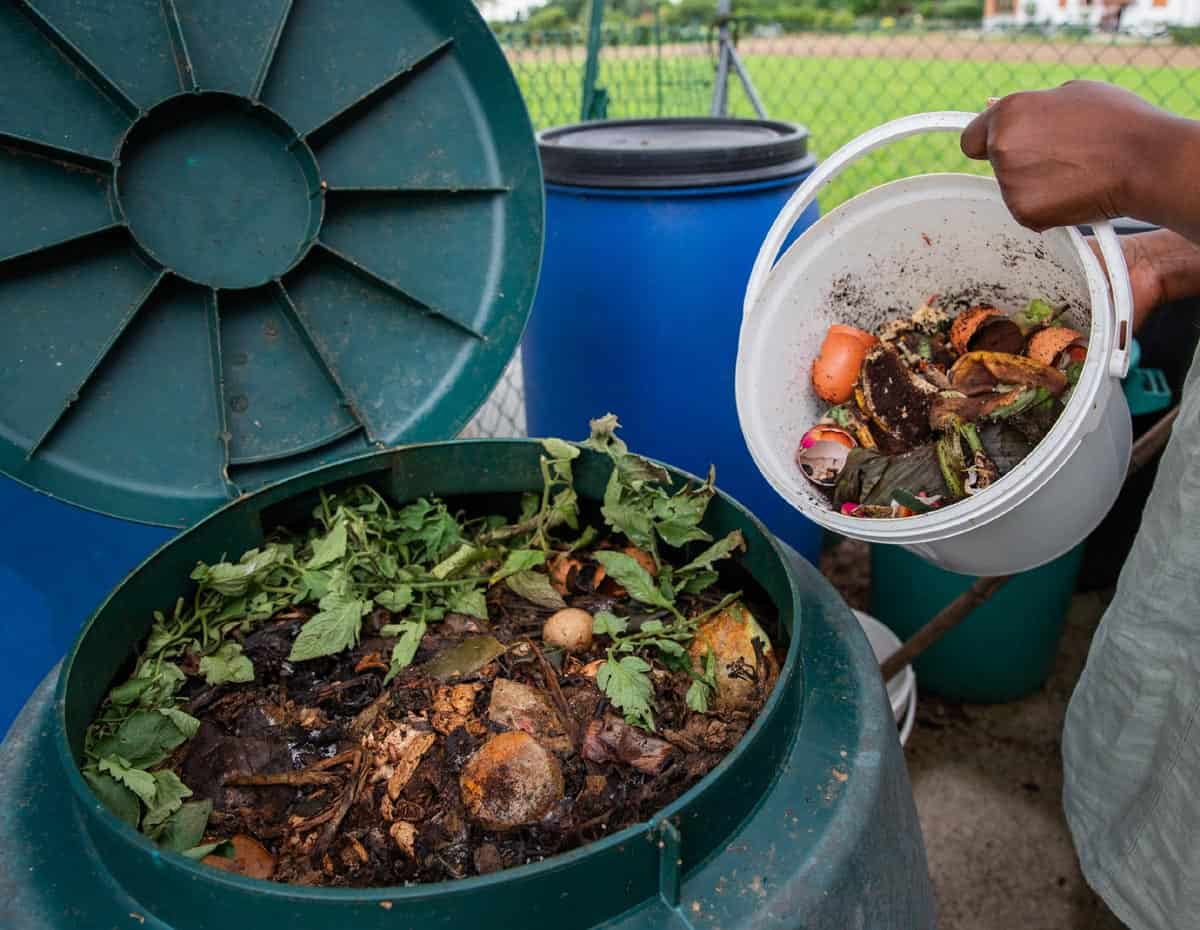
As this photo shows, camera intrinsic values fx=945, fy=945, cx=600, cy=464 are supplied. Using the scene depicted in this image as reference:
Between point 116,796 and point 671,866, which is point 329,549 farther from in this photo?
point 671,866

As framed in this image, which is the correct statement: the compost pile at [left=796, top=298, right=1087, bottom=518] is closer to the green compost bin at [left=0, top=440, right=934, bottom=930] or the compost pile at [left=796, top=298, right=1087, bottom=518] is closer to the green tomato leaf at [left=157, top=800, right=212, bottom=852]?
the green compost bin at [left=0, top=440, right=934, bottom=930]

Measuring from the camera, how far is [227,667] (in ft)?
3.87

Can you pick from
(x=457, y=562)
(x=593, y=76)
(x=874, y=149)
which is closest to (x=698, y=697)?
(x=457, y=562)

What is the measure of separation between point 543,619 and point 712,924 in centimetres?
56

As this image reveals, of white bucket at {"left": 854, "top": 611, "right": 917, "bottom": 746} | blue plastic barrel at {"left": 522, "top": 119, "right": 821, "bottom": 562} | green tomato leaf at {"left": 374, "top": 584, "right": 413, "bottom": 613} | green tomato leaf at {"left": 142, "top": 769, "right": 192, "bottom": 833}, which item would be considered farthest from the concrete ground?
green tomato leaf at {"left": 142, "top": 769, "right": 192, "bottom": 833}

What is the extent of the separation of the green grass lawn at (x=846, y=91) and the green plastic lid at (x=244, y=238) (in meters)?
1.95

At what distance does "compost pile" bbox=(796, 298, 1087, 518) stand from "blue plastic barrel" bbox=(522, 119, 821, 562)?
0.68 meters

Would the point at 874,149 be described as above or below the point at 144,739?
above

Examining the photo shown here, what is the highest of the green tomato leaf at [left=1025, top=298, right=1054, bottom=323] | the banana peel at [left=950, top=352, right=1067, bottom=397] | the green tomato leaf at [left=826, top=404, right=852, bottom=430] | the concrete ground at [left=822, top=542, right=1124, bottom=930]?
the green tomato leaf at [left=1025, top=298, right=1054, bottom=323]

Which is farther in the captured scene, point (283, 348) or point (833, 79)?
point (833, 79)

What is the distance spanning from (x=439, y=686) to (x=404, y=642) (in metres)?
0.09

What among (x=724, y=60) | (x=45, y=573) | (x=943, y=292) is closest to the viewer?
(x=943, y=292)

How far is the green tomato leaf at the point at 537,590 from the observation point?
131cm

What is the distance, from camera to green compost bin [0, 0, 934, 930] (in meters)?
0.87
